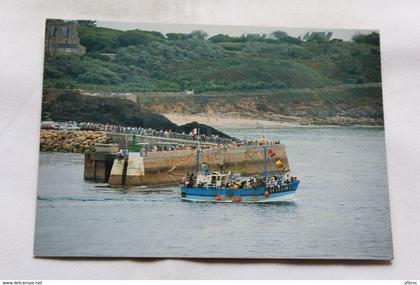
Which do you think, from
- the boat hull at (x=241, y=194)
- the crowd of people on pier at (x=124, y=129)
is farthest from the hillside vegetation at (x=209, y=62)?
the boat hull at (x=241, y=194)

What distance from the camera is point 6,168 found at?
477 centimetres

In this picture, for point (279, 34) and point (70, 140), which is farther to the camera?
point (279, 34)

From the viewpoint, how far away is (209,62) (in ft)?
17.2

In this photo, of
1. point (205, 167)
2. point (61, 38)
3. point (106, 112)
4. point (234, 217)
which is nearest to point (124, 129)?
point (106, 112)

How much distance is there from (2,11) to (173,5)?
135 cm

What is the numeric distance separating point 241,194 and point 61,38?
188cm

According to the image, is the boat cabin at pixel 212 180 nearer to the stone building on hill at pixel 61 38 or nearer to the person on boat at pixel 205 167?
the person on boat at pixel 205 167

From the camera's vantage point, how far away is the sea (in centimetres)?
467

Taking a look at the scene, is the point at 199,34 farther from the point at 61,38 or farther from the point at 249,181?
the point at 249,181

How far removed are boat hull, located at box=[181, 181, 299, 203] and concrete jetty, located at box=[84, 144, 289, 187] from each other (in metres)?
0.15

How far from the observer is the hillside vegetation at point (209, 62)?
5.10 meters

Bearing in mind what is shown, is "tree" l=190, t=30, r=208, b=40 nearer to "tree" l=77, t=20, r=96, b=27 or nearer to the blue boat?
"tree" l=77, t=20, r=96, b=27
